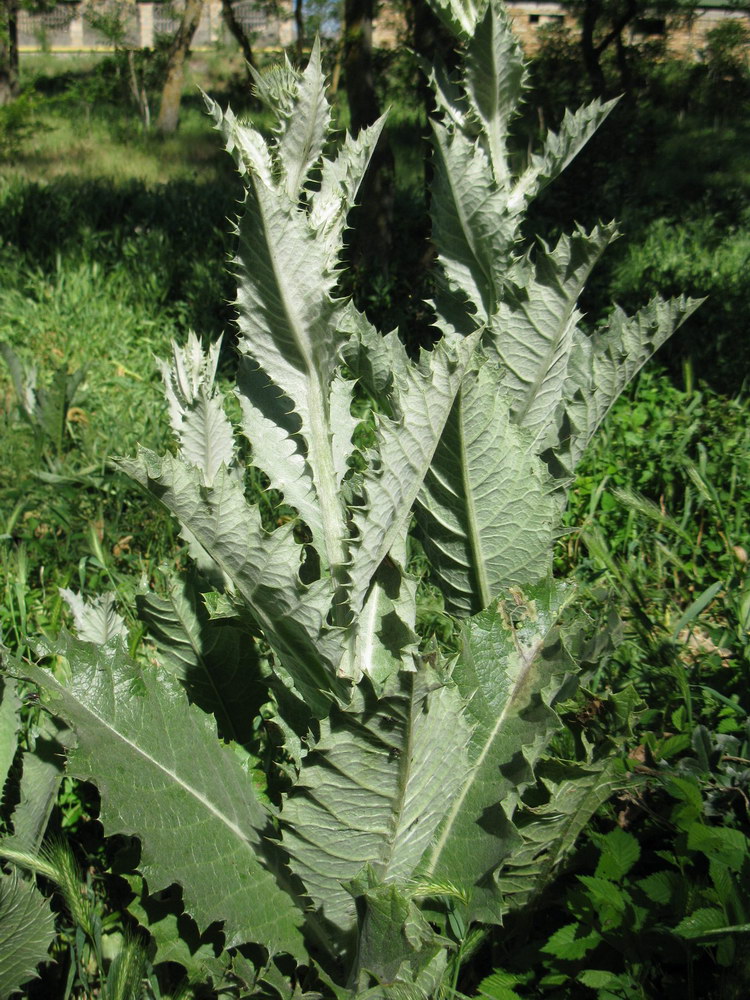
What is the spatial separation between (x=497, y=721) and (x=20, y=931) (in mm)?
900

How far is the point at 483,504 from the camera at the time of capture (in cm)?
154

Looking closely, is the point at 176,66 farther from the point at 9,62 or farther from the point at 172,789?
the point at 172,789

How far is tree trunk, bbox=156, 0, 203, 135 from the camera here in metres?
13.8

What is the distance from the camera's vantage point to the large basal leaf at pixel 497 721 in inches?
54.9

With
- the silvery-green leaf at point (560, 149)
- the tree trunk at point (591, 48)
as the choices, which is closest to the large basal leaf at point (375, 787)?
the silvery-green leaf at point (560, 149)

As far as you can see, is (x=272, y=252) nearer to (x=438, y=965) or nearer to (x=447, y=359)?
(x=447, y=359)

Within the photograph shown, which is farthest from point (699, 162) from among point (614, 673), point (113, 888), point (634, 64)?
point (113, 888)

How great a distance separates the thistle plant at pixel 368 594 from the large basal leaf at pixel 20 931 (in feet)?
0.60

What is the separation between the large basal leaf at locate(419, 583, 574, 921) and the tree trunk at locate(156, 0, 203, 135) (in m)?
14.3

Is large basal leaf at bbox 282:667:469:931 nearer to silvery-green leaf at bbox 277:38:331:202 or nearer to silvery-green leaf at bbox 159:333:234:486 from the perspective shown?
silvery-green leaf at bbox 159:333:234:486

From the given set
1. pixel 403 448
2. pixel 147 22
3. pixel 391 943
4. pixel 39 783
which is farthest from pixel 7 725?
pixel 147 22

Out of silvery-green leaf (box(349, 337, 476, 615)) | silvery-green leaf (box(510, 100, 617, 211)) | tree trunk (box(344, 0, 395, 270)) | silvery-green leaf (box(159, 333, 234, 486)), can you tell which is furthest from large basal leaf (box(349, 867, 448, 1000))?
tree trunk (box(344, 0, 395, 270))

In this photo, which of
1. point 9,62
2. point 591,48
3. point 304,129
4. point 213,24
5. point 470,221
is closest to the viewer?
point 304,129

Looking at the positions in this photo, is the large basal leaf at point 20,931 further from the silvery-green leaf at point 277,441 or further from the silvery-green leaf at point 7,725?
the silvery-green leaf at point 277,441
